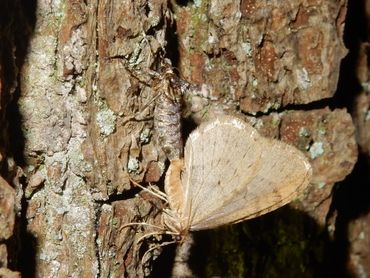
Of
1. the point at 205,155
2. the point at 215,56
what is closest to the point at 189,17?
the point at 215,56

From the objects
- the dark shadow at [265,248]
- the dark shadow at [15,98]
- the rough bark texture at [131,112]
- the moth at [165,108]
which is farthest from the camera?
the dark shadow at [265,248]

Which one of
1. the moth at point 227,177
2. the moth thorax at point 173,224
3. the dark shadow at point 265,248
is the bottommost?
the dark shadow at point 265,248

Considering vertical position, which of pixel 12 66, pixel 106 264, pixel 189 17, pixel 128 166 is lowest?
pixel 106 264

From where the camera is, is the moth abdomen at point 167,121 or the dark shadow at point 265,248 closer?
the moth abdomen at point 167,121

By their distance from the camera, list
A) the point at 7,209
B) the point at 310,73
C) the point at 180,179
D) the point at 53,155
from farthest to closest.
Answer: the point at 310,73 → the point at 180,179 → the point at 53,155 → the point at 7,209

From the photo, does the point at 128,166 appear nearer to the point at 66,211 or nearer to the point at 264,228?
A: the point at 66,211

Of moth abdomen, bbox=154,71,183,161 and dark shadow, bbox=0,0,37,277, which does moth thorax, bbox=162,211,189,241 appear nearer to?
moth abdomen, bbox=154,71,183,161

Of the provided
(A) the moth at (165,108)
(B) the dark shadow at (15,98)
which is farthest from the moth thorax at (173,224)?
(B) the dark shadow at (15,98)

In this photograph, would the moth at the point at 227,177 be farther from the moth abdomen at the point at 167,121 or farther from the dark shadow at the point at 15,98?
the dark shadow at the point at 15,98
